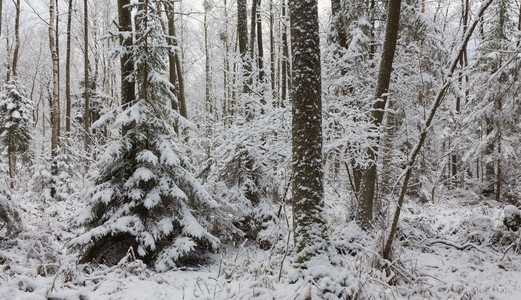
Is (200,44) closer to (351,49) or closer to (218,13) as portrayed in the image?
(218,13)

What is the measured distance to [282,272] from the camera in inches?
171

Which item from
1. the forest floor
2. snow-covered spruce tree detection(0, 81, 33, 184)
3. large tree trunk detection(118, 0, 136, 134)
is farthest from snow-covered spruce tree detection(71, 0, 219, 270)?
snow-covered spruce tree detection(0, 81, 33, 184)

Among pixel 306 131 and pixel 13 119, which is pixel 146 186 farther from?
pixel 13 119

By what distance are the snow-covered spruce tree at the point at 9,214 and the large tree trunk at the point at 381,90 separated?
649 cm

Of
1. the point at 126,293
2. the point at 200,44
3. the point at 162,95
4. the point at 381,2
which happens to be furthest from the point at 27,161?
the point at 381,2

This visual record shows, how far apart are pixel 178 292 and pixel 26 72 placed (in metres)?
32.4

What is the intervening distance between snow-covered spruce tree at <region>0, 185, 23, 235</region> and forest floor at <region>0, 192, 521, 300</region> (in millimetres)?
332

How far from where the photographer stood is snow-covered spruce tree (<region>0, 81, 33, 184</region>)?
15281 millimetres

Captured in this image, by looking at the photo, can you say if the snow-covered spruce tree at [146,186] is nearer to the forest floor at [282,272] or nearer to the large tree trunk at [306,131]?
the forest floor at [282,272]

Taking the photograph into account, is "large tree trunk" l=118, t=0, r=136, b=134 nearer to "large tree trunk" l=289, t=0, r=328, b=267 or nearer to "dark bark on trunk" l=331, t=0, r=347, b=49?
"large tree trunk" l=289, t=0, r=328, b=267

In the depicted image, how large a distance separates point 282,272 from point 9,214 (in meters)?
4.78

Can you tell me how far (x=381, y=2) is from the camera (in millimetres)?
8414

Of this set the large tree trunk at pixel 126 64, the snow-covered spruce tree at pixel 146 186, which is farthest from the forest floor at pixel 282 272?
the large tree trunk at pixel 126 64

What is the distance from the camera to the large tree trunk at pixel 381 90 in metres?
5.43
